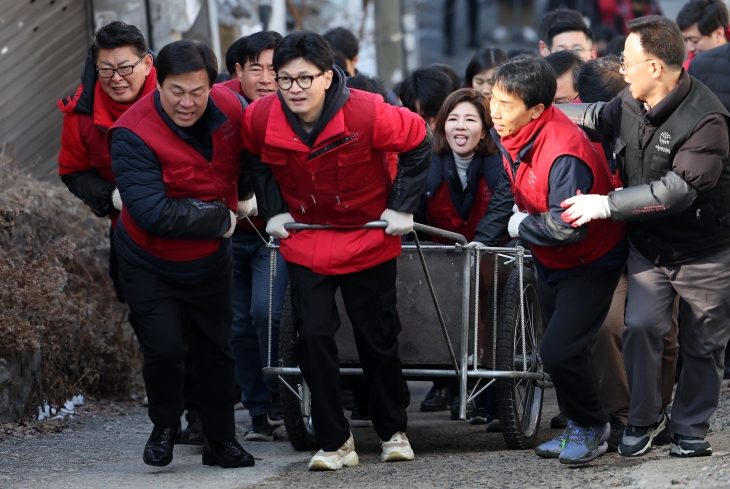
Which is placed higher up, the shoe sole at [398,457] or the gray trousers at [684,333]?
the gray trousers at [684,333]

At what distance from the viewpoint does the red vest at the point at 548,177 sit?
4.66 m

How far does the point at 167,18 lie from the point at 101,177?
5.13 meters

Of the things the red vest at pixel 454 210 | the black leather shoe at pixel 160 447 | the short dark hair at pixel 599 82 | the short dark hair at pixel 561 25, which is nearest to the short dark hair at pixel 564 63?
the short dark hair at pixel 599 82

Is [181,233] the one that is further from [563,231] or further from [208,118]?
[563,231]

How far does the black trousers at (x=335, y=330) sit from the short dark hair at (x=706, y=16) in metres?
3.63

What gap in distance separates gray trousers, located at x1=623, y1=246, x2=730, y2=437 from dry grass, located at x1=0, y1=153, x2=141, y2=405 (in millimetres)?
3104

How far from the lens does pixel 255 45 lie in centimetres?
621

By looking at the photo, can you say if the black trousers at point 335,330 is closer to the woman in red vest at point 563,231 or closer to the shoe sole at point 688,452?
the woman in red vest at point 563,231

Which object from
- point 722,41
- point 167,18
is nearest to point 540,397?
point 722,41

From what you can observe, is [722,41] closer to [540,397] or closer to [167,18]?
[540,397]

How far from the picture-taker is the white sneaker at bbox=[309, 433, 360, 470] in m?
4.98

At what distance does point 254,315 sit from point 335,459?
46.7 inches

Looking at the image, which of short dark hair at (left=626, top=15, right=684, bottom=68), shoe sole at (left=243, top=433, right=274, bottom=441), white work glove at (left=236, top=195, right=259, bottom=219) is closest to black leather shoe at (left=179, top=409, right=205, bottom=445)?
shoe sole at (left=243, top=433, right=274, bottom=441)

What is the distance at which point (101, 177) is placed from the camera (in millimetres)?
5344
